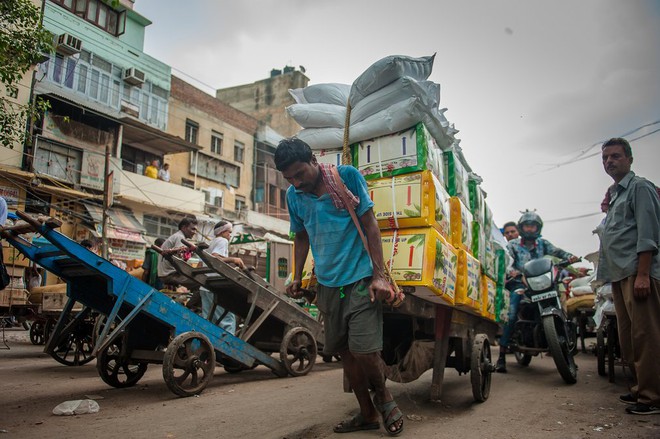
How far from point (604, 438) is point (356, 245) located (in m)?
1.85

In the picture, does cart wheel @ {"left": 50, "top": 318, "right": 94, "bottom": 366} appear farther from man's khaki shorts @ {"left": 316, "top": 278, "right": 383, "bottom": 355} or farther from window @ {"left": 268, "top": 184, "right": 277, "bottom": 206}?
window @ {"left": 268, "top": 184, "right": 277, "bottom": 206}

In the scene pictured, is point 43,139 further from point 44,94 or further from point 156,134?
point 156,134

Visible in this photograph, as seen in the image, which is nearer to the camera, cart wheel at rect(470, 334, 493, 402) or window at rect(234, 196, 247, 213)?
cart wheel at rect(470, 334, 493, 402)

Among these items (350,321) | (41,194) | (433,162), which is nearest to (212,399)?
(350,321)

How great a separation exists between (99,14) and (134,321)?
72.8 feet

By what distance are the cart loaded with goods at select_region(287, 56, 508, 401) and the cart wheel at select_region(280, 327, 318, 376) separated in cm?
164

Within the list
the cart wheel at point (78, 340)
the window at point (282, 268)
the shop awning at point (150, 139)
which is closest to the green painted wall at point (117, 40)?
the shop awning at point (150, 139)

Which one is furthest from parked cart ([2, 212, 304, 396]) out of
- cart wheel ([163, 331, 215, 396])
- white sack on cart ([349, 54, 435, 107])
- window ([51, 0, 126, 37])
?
window ([51, 0, 126, 37])

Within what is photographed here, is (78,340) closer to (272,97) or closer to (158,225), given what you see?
(158,225)

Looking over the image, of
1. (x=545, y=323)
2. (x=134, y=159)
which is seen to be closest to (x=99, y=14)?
(x=134, y=159)

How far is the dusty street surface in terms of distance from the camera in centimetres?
296

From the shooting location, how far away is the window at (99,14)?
68.5 feet

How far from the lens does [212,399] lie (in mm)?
4078

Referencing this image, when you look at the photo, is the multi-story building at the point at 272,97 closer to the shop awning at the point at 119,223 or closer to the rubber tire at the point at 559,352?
the shop awning at the point at 119,223
